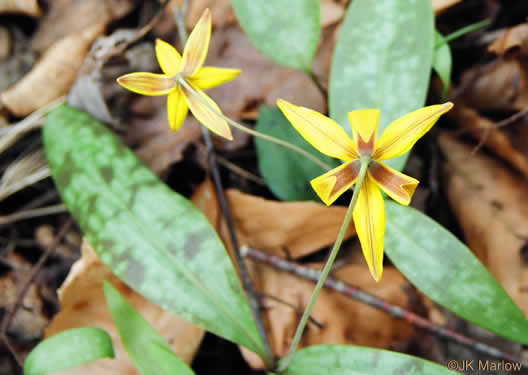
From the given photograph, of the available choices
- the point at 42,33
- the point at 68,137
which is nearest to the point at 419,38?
the point at 68,137

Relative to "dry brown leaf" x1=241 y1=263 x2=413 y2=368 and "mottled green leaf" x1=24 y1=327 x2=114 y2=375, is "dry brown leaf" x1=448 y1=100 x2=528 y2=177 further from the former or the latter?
"mottled green leaf" x1=24 y1=327 x2=114 y2=375

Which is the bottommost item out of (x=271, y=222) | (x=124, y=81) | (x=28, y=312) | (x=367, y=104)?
(x=28, y=312)

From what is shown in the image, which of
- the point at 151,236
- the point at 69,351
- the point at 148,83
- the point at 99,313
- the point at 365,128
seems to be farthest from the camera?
the point at 99,313

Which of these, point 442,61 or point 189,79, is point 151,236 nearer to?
point 189,79

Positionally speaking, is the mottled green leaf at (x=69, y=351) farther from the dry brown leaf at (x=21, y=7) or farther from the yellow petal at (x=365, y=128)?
the dry brown leaf at (x=21, y=7)

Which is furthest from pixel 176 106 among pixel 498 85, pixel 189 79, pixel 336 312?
pixel 498 85

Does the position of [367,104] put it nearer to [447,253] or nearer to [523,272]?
[447,253]

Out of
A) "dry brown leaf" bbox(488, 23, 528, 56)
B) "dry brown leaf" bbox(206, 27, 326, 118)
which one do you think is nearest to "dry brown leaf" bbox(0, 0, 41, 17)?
"dry brown leaf" bbox(206, 27, 326, 118)
